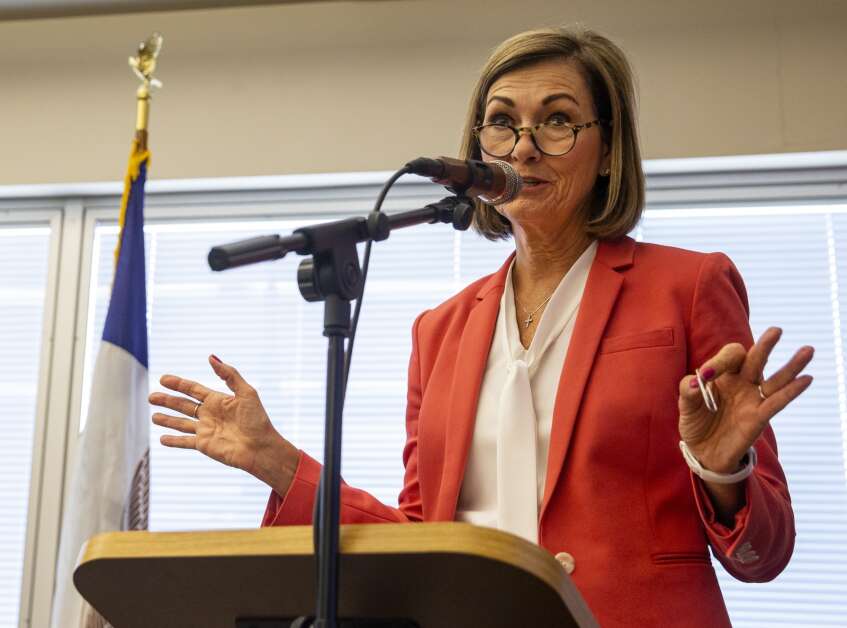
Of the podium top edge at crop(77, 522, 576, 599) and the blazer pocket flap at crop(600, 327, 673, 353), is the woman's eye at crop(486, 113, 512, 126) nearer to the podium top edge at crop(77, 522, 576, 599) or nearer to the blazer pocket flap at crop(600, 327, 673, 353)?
the blazer pocket flap at crop(600, 327, 673, 353)

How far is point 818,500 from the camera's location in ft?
11.4

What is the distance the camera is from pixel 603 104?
6.84 feet

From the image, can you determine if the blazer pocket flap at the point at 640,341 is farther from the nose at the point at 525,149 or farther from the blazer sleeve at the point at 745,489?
the nose at the point at 525,149

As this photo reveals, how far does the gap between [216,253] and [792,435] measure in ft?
9.53

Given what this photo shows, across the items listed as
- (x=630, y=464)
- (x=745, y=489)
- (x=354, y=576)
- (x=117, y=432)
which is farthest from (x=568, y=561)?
(x=117, y=432)

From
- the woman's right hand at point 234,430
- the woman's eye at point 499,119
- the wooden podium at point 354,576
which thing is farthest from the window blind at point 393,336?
the wooden podium at point 354,576

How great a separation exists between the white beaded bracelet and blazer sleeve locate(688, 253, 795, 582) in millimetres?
27

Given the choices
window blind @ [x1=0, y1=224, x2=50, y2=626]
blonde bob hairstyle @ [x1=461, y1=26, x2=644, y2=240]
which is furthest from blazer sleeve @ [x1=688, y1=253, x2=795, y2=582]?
window blind @ [x1=0, y1=224, x2=50, y2=626]

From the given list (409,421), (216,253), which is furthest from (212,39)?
(216,253)

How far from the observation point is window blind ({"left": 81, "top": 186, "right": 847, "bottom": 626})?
346cm

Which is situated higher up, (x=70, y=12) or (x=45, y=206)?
(x=70, y=12)

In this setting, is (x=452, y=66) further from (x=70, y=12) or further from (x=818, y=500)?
(x=818, y=500)

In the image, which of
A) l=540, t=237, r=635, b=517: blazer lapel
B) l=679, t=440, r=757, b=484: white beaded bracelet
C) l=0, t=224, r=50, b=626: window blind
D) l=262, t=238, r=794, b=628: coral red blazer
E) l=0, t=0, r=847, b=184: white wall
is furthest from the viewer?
l=0, t=224, r=50, b=626: window blind

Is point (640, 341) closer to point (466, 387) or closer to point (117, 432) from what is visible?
point (466, 387)
